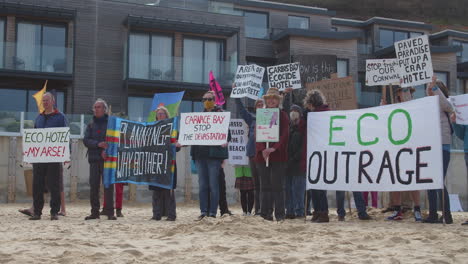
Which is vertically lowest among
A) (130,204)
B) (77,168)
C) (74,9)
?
(130,204)

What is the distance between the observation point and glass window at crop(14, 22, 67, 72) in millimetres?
25250

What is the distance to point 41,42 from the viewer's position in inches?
1051

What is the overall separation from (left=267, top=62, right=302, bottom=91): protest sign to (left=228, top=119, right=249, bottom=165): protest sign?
1.06 m

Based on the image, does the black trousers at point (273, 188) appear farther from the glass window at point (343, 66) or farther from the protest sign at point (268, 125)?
the glass window at point (343, 66)

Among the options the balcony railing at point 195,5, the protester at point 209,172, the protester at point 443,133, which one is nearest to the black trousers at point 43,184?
the protester at point 209,172

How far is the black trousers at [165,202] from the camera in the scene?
31.1ft

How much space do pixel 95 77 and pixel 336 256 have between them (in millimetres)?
23283

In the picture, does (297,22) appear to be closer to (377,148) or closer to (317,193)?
(317,193)

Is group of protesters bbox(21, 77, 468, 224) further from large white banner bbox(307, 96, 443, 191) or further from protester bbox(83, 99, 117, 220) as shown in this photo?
large white banner bbox(307, 96, 443, 191)

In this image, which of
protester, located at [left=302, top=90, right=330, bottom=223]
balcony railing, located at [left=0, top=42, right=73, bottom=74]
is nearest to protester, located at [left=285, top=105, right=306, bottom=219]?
protester, located at [left=302, top=90, right=330, bottom=223]

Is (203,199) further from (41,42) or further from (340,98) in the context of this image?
(41,42)

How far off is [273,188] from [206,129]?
1.53 m

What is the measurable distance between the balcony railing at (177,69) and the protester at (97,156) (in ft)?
56.9

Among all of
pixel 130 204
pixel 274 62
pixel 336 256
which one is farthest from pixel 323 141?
pixel 274 62
